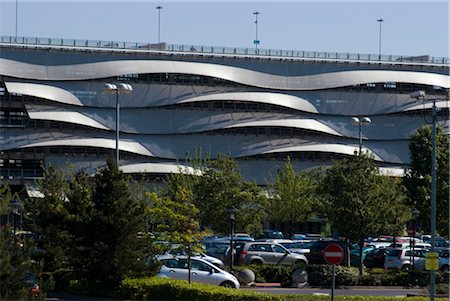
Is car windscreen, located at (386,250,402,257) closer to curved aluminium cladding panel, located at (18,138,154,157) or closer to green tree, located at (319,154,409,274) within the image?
green tree, located at (319,154,409,274)

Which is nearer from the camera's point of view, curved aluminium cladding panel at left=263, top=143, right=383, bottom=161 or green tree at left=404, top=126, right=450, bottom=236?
green tree at left=404, top=126, right=450, bottom=236

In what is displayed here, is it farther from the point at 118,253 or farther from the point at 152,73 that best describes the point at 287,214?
the point at 118,253

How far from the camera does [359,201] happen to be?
45875 millimetres

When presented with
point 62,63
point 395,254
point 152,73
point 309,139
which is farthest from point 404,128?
point 395,254

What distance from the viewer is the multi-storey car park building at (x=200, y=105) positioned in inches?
3501

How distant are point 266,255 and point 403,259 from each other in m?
6.62

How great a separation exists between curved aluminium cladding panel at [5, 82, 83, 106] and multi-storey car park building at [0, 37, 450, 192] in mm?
109

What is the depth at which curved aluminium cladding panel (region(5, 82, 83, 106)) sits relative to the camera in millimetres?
87312

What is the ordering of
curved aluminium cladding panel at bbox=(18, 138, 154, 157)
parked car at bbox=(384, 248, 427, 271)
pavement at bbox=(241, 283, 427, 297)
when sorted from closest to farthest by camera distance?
pavement at bbox=(241, 283, 427, 297) → parked car at bbox=(384, 248, 427, 271) → curved aluminium cladding panel at bbox=(18, 138, 154, 157)

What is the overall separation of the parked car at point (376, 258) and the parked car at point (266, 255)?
3697 millimetres

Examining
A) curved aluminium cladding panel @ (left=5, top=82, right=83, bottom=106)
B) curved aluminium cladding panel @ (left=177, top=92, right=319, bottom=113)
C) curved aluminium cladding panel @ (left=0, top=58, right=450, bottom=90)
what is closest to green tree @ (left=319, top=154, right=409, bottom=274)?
curved aluminium cladding panel @ (left=5, top=82, right=83, bottom=106)

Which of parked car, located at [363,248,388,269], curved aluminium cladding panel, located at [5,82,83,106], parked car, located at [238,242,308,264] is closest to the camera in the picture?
parked car, located at [238,242,308,264]

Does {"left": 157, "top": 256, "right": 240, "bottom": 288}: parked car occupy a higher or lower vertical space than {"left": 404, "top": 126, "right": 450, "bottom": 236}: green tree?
lower

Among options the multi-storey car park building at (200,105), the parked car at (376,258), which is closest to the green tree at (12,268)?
the parked car at (376,258)
